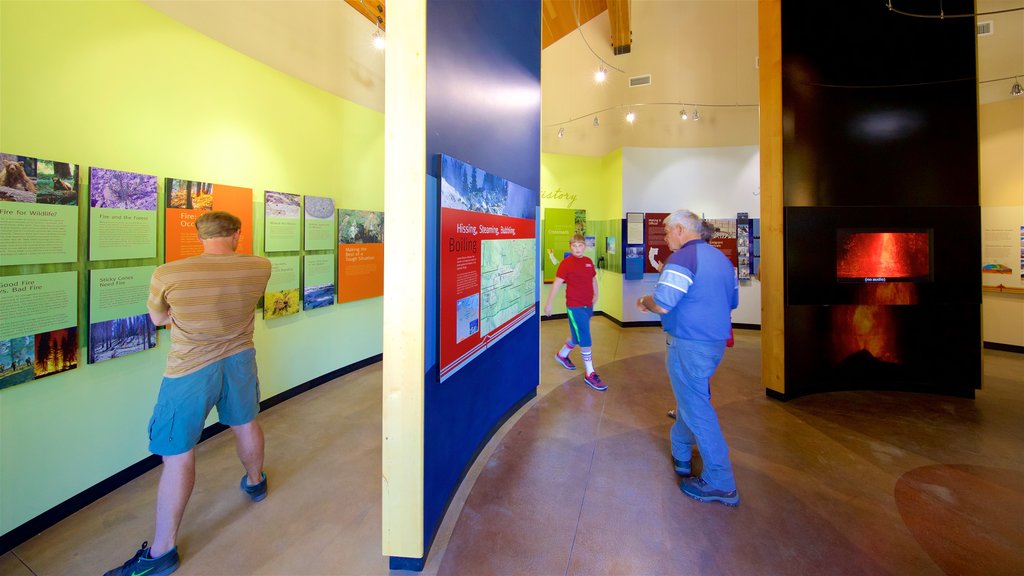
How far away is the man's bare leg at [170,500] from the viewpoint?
74.4 inches

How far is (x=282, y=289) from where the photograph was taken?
3.83 meters

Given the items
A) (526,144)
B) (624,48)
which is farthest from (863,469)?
(624,48)

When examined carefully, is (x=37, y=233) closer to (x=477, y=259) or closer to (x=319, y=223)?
Answer: (x=319, y=223)

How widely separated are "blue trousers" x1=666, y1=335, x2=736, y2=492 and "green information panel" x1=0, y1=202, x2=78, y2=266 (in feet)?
12.0

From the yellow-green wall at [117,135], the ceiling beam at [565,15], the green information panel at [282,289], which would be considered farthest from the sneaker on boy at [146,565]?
the ceiling beam at [565,15]

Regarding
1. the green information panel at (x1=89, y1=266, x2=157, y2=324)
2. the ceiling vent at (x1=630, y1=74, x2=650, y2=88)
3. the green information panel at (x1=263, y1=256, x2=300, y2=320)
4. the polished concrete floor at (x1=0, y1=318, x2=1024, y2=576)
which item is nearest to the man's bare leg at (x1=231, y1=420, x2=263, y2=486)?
the polished concrete floor at (x1=0, y1=318, x2=1024, y2=576)

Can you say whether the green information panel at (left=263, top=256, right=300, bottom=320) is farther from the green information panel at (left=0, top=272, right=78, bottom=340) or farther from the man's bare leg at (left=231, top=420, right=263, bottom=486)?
the man's bare leg at (left=231, top=420, right=263, bottom=486)

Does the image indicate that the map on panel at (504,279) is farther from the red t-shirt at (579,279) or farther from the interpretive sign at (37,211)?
the interpretive sign at (37,211)

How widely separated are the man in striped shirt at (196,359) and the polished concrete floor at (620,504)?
34cm

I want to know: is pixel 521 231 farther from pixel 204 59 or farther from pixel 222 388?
pixel 204 59

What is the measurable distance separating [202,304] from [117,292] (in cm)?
107

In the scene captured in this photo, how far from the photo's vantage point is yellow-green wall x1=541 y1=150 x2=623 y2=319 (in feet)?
25.8

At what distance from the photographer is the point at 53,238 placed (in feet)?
7.23

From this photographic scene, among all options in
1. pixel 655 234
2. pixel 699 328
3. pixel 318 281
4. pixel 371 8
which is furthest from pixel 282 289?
pixel 655 234
